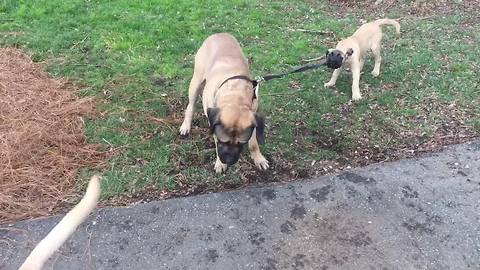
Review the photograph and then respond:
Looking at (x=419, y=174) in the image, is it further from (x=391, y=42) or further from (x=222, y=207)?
(x=391, y=42)

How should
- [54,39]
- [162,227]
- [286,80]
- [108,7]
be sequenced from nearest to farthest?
[162,227], [286,80], [54,39], [108,7]

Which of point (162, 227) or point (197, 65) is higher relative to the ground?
point (197, 65)

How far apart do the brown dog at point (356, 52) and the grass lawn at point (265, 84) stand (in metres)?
0.16

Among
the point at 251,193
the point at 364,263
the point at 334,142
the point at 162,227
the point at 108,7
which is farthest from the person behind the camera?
the point at 108,7

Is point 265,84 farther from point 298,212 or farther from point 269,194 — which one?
point 298,212

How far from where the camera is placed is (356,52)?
656 centimetres

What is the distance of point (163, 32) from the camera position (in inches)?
325

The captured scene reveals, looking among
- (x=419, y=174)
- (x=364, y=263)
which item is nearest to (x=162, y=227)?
(x=364, y=263)

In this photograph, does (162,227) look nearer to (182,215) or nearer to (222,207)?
(182,215)

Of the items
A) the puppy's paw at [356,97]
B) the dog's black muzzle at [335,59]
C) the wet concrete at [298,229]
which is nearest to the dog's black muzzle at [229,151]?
the wet concrete at [298,229]

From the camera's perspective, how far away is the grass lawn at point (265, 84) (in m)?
5.47

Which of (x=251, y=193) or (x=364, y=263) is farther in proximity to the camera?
(x=251, y=193)

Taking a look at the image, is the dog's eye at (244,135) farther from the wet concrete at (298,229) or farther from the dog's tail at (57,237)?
the dog's tail at (57,237)

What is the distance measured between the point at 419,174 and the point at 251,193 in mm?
1722
